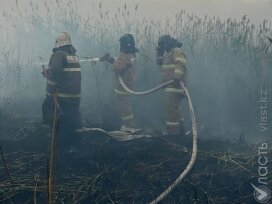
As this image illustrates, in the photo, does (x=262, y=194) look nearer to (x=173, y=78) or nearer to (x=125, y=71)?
(x=173, y=78)

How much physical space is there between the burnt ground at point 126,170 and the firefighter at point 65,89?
13.7 inches

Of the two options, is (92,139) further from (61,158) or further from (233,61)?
(233,61)

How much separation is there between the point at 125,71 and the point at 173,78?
117 cm

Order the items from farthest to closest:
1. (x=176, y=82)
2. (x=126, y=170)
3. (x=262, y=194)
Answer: (x=176, y=82)
(x=126, y=170)
(x=262, y=194)

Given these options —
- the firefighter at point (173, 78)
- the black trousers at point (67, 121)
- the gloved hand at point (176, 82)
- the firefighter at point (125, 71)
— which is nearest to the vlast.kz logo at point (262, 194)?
the firefighter at point (173, 78)

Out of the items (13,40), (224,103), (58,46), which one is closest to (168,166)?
(58,46)

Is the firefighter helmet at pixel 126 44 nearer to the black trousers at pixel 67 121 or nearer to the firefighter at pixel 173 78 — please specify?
the firefighter at pixel 173 78

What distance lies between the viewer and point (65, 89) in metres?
6.55

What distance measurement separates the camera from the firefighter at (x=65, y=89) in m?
6.43

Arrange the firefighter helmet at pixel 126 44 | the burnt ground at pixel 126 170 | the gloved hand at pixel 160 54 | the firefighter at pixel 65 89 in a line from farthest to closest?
the firefighter helmet at pixel 126 44 → the gloved hand at pixel 160 54 → the firefighter at pixel 65 89 → the burnt ground at pixel 126 170

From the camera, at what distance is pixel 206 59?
353 inches

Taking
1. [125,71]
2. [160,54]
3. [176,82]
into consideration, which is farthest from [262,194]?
[125,71]

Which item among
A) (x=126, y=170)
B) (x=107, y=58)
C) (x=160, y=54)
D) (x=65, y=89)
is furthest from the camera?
(x=107, y=58)

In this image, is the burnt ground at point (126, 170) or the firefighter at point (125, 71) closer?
the burnt ground at point (126, 170)
